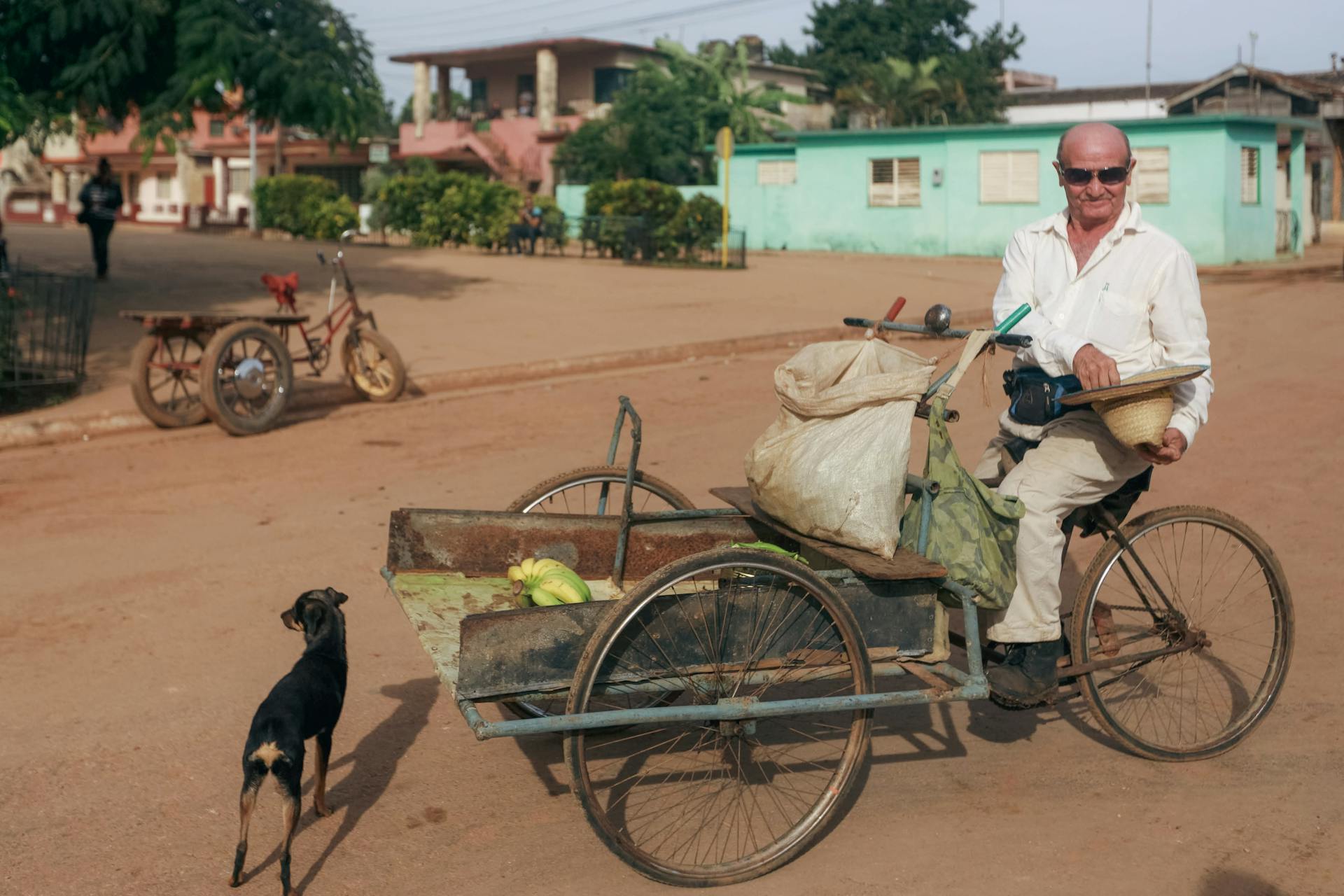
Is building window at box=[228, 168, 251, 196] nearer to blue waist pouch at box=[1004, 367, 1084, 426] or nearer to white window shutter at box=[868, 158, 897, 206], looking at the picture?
white window shutter at box=[868, 158, 897, 206]

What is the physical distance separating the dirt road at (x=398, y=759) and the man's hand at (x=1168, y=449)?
3.47 feet

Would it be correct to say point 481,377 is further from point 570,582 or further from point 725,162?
point 725,162

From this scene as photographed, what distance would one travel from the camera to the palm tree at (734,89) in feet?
138

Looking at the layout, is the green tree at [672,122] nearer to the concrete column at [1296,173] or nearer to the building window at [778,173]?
the building window at [778,173]

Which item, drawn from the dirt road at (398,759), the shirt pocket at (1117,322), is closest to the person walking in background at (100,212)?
the dirt road at (398,759)

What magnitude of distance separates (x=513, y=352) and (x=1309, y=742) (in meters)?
10.2

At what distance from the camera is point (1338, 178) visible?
42406mm

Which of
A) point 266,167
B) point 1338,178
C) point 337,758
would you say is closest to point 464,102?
point 266,167

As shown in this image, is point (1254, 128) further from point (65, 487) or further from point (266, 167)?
point (266, 167)

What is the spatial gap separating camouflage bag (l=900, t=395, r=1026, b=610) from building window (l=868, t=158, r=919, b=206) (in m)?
31.6

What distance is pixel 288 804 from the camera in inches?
133

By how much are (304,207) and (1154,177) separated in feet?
77.9

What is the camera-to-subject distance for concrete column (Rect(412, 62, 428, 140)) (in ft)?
164

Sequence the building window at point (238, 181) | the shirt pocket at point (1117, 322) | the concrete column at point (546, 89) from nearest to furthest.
Result: the shirt pocket at point (1117, 322)
the concrete column at point (546, 89)
the building window at point (238, 181)
